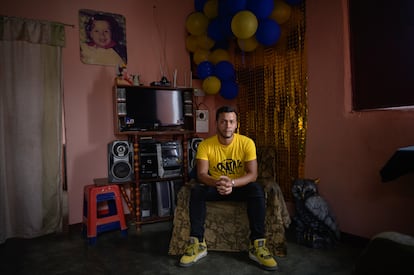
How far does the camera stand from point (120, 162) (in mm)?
2848

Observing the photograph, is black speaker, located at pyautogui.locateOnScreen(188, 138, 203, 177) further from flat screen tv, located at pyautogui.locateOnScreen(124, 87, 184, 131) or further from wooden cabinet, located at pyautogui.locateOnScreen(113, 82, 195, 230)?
flat screen tv, located at pyautogui.locateOnScreen(124, 87, 184, 131)

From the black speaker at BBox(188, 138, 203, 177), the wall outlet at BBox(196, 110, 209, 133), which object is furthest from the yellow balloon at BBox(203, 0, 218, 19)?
the black speaker at BBox(188, 138, 203, 177)

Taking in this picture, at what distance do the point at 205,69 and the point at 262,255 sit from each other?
2045 mm

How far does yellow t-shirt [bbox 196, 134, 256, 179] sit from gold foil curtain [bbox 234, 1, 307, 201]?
695 millimetres

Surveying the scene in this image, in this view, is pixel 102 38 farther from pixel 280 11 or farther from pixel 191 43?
pixel 280 11

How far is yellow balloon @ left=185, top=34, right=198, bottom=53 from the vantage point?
336cm

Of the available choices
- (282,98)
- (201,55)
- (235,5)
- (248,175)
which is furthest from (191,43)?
(248,175)

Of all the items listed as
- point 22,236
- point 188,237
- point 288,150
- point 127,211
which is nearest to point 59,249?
point 22,236

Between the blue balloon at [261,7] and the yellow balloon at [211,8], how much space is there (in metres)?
0.52

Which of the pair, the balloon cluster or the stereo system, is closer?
the balloon cluster

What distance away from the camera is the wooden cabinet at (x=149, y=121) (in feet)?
9.56

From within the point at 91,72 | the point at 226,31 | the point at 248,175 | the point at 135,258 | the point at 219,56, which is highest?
the point at 226,31

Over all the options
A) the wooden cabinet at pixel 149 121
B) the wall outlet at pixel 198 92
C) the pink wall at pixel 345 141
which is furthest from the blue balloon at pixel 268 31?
the wall outlet at pixel 198 92

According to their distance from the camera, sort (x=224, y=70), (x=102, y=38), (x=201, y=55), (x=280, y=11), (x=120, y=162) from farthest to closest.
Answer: (x=201, y=55) < (x=224, y=70) < (x=102, y=38) < (x=120, y=162) < (x=280, y=11)
